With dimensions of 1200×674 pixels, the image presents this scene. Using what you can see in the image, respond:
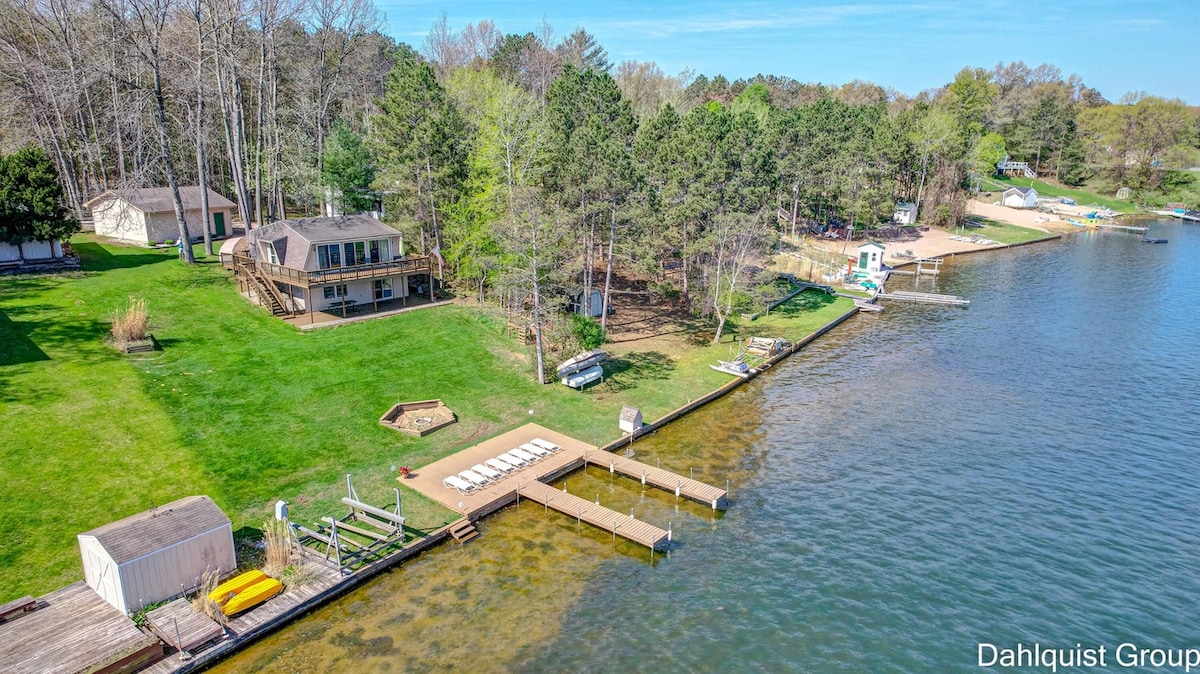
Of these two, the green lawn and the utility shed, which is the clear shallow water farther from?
the green lawn

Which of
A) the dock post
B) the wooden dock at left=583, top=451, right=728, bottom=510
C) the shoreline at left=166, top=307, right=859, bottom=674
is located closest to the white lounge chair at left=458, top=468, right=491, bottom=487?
the shoreline at left=166, top=307, right=859, bottom=674

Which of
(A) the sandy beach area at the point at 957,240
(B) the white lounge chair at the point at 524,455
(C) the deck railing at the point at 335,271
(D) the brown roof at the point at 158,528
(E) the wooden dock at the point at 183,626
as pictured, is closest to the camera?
(E) the wooden dock at the point at 183,626

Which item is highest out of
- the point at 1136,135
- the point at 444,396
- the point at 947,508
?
the point at 1136,135

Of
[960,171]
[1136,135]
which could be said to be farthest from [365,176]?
[1136,135]

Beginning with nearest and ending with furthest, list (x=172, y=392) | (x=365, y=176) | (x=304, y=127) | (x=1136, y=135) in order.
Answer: (x=172, y=392) → (x=365, y=176) → (x=304, y=127) → (x=1136, y=135)

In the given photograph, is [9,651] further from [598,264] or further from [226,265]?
[598,264]

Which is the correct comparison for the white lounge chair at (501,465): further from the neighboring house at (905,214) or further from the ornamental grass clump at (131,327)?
the neighboring house at (905,214)

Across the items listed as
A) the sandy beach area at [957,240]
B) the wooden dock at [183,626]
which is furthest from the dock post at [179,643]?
the sandy beach area at [957,240]
